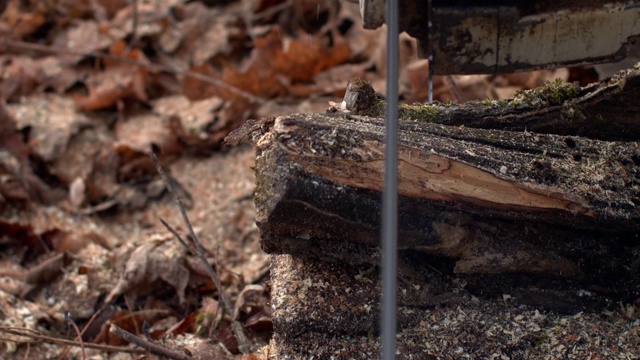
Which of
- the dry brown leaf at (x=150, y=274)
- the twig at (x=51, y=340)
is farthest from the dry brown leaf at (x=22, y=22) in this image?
the twig at (x=51, y=340)

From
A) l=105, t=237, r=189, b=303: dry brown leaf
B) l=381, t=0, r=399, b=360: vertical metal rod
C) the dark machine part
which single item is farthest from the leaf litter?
l=381, t=0, r=399, b=360: vertical metal rod

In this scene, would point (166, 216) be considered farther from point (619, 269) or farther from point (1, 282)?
point (619, 269)

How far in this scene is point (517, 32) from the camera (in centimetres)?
173

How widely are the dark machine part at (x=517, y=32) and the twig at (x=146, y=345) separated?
2.93ft

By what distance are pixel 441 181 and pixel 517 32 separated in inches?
17.3

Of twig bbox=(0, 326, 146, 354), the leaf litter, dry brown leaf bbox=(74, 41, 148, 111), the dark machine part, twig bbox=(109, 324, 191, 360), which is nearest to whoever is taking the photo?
the dark machine part

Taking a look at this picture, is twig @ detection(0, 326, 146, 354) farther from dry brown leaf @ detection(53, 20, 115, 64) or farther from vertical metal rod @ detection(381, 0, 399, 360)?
dry brown leaf @ detection(53, 20, 115, 64)

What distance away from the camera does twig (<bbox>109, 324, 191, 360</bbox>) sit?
6.02ft

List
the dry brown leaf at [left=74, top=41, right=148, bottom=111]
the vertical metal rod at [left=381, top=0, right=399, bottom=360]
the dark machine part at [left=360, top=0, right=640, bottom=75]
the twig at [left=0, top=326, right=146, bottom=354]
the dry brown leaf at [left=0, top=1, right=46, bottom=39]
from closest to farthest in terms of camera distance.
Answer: the vertical metal rod at [left=381, top=0, right=399, bottom=360] → the dark machine part at [left=360, top=0, right=640, bottom=75] → the twig at [left=0, top=326, right=146, bottom=354] → the dry brown leaf at [left=74, top=41, right=148, bottom=111] → the dry brown leaf at [left=0, top=1, right=46, bottom=39]

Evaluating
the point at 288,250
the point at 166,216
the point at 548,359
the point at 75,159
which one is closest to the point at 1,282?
the point at 166,216

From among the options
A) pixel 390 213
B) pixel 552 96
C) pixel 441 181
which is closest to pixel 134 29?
pixel 552 96

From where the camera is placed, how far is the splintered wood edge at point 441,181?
4.82 ft

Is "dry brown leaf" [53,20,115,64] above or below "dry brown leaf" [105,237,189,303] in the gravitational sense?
above

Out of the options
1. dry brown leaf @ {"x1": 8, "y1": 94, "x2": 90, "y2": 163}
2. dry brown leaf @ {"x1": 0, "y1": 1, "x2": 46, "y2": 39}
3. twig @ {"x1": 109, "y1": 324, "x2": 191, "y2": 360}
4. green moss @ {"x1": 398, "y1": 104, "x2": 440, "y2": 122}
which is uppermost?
green moss @ {"x1": 398, "y1": 104, "x2": 440, "y2": 122}
